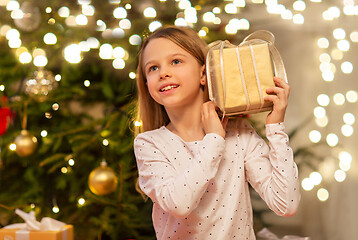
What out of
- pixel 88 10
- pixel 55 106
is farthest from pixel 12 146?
pixel 88 10

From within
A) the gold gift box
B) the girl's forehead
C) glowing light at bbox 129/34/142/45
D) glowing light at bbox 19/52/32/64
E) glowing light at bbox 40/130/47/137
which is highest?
glowing light at bbox 129/34/142/45

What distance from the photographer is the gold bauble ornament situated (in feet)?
6.09

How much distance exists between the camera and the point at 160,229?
1.04m

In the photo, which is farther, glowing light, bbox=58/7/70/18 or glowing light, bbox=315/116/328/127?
glowing light, bbox=315/116/328/127

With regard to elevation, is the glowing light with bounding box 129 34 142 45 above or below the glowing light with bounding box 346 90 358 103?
above

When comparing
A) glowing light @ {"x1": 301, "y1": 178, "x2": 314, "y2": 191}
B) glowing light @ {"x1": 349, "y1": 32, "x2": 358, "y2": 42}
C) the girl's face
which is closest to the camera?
the girl's face

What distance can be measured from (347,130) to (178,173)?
157cm

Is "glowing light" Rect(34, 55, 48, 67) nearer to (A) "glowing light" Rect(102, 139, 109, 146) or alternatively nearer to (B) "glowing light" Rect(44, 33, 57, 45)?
(B) "glowing light" Rect(44, 33, 57, 45)

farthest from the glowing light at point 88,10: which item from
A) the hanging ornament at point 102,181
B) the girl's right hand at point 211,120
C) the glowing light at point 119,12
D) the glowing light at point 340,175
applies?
the glowing light at point 340,175

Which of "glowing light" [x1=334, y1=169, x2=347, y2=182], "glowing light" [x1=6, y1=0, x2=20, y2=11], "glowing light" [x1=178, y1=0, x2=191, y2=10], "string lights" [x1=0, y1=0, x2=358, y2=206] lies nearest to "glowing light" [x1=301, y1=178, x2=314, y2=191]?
"string lights" [x1=0, y1=0, x2=358, y2=206]

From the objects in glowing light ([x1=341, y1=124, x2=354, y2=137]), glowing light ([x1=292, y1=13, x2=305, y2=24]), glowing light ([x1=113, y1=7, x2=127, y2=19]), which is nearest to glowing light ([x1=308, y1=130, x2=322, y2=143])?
glowing light ([x1=341, y1=124, x2=354, y2=137])

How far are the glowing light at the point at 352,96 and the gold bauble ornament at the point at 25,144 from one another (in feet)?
5.57

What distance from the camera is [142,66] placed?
1093mm

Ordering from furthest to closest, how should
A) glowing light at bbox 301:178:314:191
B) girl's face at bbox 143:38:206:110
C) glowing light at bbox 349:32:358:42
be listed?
glowing light at bbox 301:178:314:191 → glowing light at bbox 349:32:358:42 → girl's face at bbox 143:38:206:110
